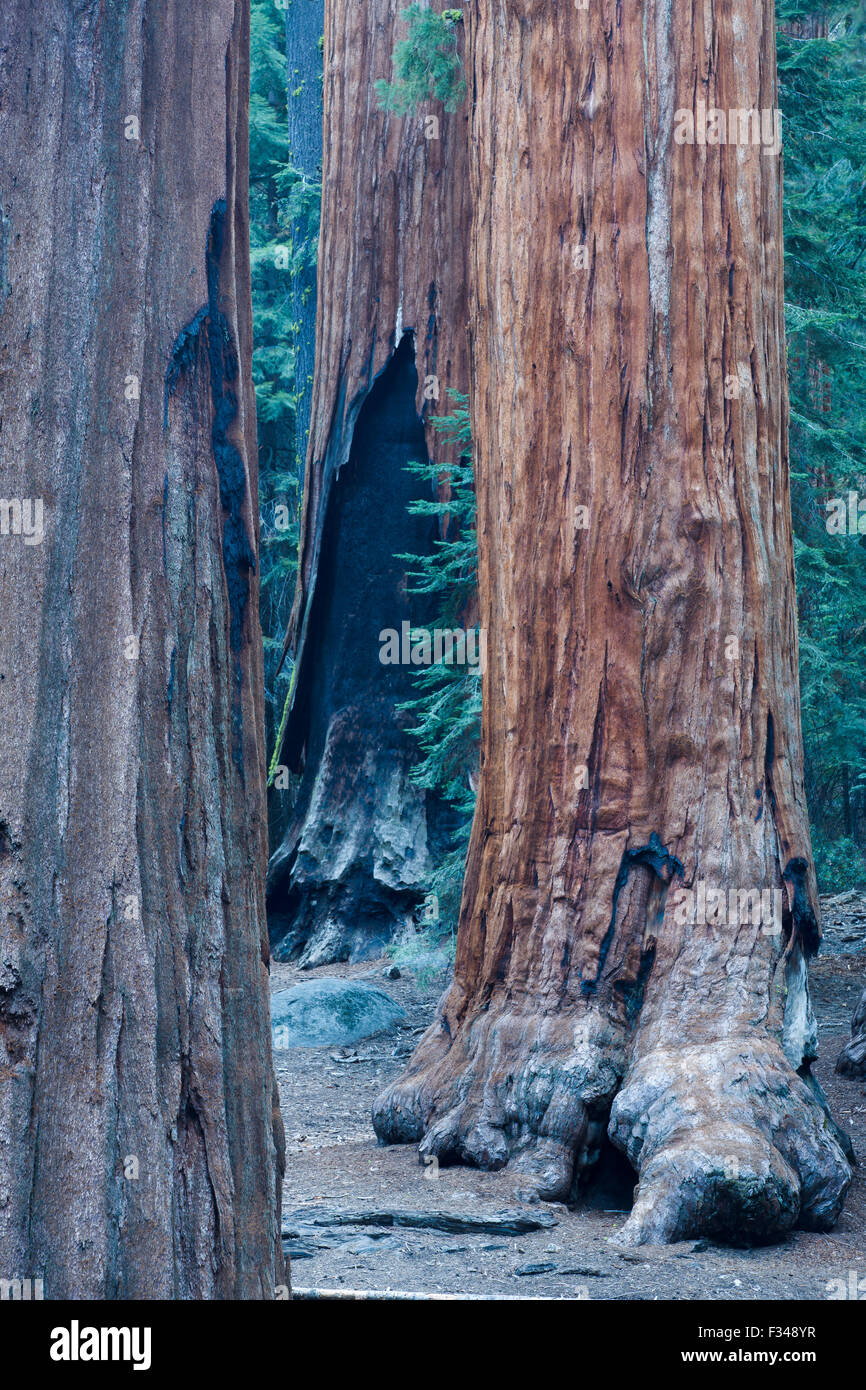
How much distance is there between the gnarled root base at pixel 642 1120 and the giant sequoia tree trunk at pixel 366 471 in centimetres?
527

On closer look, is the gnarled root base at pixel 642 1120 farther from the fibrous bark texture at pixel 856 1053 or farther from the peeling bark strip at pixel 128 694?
the peeling bark strip at pixel 128 694

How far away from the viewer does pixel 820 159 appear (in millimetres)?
9523

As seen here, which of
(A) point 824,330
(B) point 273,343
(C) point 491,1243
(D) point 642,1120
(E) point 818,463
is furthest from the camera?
(B) point 273,343

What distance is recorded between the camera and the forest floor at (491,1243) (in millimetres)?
3504

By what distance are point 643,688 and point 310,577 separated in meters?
6.25

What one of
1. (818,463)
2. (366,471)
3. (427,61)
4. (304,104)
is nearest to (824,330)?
(818,463)

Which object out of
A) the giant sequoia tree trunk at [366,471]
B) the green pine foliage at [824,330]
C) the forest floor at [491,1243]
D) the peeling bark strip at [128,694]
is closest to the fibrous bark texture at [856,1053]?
the forest floor at [491,1243]

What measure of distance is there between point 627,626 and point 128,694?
3.23m

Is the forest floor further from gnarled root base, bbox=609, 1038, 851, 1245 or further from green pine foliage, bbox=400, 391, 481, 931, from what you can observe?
green pine foliage, bbox=400, 391, 481, 931

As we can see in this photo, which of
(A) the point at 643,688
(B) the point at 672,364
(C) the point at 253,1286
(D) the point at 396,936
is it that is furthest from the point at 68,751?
(D) the point at 396,936

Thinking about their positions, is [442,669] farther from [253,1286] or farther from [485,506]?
[253,1286]

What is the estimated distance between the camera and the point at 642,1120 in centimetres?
425

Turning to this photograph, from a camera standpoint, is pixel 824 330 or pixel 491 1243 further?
pixel 824 330

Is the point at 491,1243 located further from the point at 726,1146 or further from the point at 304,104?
the point at 304,104
